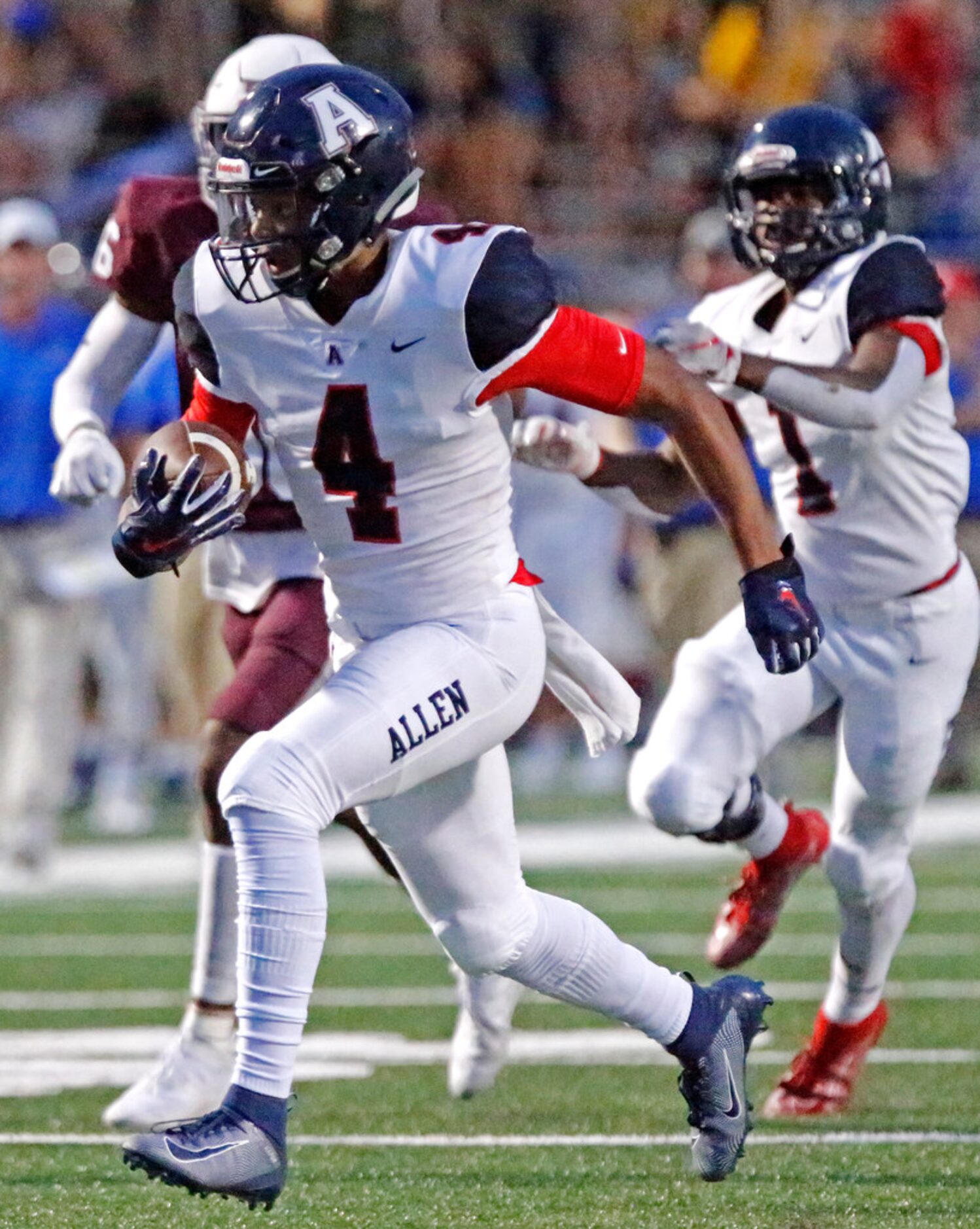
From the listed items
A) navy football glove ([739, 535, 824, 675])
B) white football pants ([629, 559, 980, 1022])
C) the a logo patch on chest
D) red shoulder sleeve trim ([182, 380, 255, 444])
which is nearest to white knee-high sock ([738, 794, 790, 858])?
white football pants ([629, 559, 980, 1022])

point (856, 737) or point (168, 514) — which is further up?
point (168, 514)

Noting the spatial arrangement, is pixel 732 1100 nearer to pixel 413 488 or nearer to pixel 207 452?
pixel 413 488

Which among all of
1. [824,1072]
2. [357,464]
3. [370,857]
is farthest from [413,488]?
[370,857]

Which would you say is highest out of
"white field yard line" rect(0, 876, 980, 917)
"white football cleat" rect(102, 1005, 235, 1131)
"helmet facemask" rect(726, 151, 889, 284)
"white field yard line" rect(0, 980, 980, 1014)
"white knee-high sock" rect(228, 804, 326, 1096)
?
"helmet facemask" rect(726, 151, 889, 284)

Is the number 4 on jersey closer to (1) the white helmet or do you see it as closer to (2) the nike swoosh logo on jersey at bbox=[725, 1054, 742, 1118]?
(2) the nike swoosh logo on jersey at bbox=[725, 1054, 742, 1118]

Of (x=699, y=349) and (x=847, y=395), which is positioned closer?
(x=699, y=349)

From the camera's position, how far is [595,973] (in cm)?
339

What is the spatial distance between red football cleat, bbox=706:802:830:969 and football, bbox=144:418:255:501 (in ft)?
5.05

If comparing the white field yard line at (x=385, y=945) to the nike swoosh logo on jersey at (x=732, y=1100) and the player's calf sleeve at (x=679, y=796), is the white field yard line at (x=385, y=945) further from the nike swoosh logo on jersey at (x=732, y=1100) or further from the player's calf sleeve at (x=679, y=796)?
the nike swoosh logo on jersey at (x=732, y=1100)

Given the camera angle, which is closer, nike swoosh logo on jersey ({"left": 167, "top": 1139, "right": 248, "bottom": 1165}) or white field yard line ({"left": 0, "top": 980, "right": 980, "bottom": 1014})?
nike swoosh logo on jersey ({"left": 167, "top": 1139, "right": 248, "bottom": 1165})

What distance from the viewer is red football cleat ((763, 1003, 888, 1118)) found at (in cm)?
423

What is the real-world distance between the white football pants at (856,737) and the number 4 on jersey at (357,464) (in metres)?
1.10

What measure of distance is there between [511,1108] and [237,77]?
199 cm

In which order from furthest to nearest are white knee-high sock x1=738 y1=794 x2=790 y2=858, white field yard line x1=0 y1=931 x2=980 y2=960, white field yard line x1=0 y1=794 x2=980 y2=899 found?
white field yard line x1=0 y1=794 x2=980 y2=899 → white field yard line x1=0 y1=931 x2=980 y2=960 → white knee-high sock x1=738 y1=794 x2=790 y2=858
